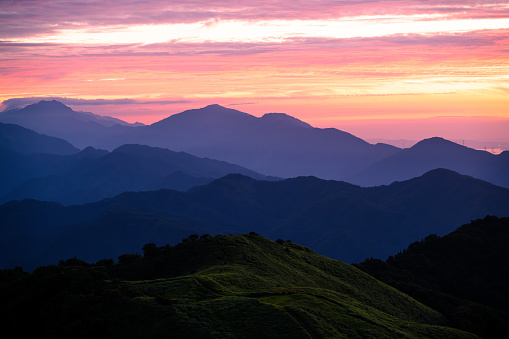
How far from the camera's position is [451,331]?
2151 inches

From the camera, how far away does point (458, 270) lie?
128 metres

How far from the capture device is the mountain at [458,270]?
88231mm

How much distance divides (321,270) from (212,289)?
29591mm

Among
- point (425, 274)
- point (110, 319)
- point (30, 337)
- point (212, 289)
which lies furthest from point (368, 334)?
point (425, 274)

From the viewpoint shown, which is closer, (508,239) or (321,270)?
(321,270)

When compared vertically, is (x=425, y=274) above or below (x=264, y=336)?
below

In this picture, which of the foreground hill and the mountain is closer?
the foreground hill

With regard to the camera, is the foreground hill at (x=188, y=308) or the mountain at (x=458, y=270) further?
the mountain at (x=458, y=270)

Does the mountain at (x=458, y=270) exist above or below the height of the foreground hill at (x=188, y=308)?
below

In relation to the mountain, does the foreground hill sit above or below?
above

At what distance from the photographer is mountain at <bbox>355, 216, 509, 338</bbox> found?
88231mm

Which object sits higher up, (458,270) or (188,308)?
(188,308)

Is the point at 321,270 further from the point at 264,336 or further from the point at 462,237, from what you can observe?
the point at 462,237

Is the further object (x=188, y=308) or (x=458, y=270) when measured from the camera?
(x=458, y=270)
